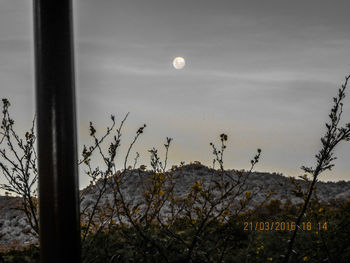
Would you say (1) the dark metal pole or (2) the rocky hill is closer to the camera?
(1) the dark metal pole

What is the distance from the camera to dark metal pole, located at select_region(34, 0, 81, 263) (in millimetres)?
1374

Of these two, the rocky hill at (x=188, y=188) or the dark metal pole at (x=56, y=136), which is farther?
the rocky hill at (x=188, y=188)

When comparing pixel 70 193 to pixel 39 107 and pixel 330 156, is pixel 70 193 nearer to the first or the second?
pixel 39 107

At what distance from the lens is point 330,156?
9.80 ft

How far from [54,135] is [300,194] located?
2347mm

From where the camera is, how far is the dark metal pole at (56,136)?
1374mm
